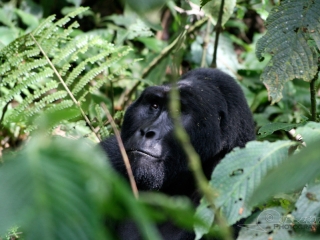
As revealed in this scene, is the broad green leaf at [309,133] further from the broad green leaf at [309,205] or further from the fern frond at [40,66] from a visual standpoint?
the fern frond at [40,66]

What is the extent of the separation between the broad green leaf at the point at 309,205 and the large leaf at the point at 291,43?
143 centimetres

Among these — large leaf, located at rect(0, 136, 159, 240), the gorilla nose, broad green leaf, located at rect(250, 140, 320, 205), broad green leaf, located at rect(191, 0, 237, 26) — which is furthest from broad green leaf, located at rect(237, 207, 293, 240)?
broad green leaf, located at rect(191, 0, 237, 26)

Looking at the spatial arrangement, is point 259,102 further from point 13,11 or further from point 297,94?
point 13,11

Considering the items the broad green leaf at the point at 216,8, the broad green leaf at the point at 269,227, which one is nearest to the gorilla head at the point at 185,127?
the broad green leaf at the point at 216,8

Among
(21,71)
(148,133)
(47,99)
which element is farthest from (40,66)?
(148,133)

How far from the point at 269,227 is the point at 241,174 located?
0.31m

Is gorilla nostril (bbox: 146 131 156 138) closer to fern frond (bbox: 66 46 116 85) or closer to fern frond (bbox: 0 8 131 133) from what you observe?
fern frond (bbox: 0 8 131 133)

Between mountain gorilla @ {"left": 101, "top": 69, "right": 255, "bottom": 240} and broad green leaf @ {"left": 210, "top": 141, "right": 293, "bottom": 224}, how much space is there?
145 centimetres

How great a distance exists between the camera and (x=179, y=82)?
3754 mm

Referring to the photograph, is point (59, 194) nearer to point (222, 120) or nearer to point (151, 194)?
point (151, 194)

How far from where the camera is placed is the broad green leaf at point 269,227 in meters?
1.94

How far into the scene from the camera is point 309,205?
5.82ft

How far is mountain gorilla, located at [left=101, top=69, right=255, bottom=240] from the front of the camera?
10.8 feet

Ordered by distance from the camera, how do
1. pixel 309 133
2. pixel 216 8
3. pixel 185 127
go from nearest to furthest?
pixel 309 133
pixel 185 127
pixel 216 8
